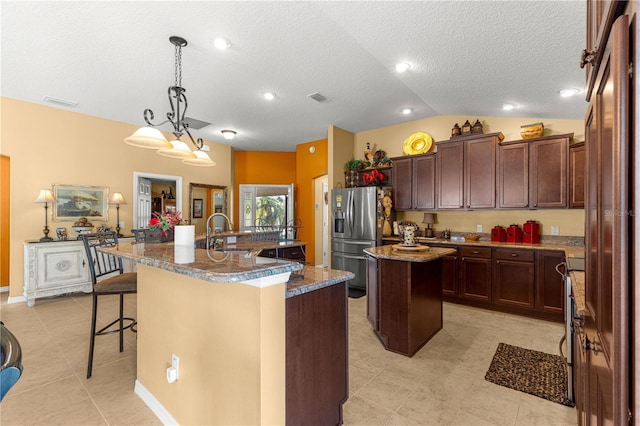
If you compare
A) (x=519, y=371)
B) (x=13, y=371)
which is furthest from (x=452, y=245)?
(x=13, y=371)

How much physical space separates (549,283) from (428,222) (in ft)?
5.83

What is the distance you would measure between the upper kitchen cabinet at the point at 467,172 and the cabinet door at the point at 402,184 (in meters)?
0.47

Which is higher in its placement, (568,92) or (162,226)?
(568,92)

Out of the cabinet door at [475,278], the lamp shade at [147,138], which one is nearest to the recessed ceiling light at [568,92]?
the cabinet door at [475,278]

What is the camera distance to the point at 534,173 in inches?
152

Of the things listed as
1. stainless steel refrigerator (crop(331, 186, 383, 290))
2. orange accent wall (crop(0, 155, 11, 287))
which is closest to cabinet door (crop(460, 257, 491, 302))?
stainless steel refrigerator (crop(331, 186, 383, 290))

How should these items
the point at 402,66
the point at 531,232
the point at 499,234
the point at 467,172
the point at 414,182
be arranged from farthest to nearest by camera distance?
1. the point at 414,182
2. the point at 467,172
3. the point at 499,234
4. the point at 531,232
5. the point at 402,66

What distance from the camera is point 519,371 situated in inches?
95.6

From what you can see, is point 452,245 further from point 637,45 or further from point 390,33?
point 637,45

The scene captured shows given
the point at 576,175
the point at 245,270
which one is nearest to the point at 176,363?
the point at 245,270

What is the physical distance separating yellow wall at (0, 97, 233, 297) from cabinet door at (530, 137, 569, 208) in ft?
20.6

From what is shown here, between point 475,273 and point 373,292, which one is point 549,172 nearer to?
point 475,273

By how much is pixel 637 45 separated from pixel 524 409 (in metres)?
2.30

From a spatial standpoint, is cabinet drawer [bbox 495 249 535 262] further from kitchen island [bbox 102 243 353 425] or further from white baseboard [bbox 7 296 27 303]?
white baseboard [bbox 7 296 27 303]
